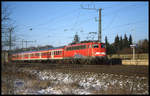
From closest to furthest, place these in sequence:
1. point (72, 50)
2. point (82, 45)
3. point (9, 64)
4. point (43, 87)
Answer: point (9, 64), point (43, 87), point (82, 45), point (72, 50)

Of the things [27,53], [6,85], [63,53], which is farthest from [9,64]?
[27,53]

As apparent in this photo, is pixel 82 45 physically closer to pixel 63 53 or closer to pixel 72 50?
pixel 72 50

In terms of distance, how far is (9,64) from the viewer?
8.09 meters

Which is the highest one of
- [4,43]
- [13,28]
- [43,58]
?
[13,28]

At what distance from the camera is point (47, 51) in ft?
129

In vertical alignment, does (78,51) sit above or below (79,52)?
above

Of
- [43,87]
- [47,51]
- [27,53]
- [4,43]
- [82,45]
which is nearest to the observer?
[43,87]

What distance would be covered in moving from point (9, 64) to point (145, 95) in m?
5.74

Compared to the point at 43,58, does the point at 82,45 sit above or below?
above

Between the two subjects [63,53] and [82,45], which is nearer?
[82,45]

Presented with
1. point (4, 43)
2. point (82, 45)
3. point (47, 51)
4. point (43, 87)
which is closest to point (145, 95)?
point (43, 87)

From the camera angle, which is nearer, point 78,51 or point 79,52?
point 79,52

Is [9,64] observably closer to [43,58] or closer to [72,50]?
[72,50]

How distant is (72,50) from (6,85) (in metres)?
22.1
